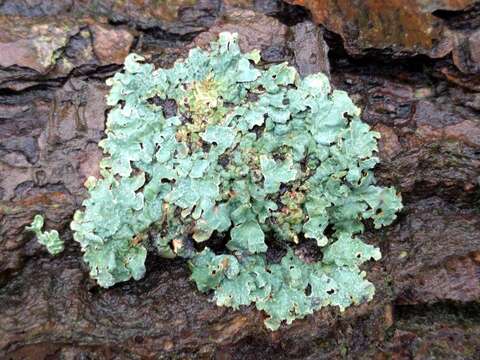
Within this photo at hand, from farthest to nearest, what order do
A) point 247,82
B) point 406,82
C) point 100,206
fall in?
point 406,82, point 247,82, point 100,206

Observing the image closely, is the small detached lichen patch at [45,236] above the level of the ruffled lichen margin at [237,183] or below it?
below

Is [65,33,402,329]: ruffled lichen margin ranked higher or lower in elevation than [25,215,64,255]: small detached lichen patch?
higher

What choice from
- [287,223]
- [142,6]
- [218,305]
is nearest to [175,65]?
[142,6]

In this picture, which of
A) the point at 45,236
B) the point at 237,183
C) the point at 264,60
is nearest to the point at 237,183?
the point at 237,183

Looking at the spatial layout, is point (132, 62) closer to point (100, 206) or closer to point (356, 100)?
point (100, 206)

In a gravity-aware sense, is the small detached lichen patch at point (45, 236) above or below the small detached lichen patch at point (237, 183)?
below
